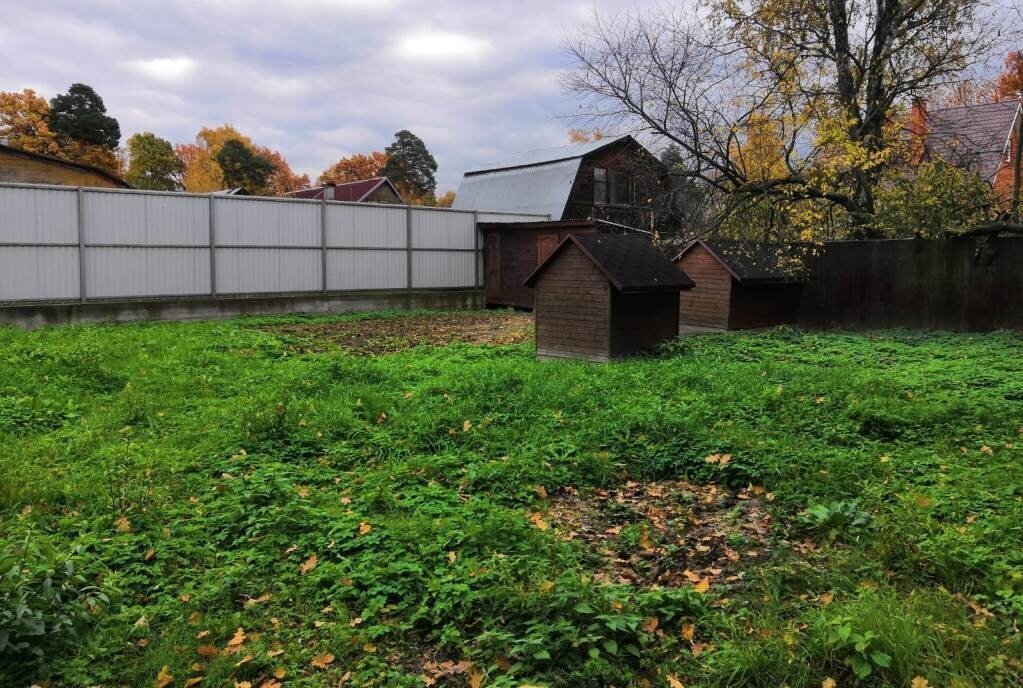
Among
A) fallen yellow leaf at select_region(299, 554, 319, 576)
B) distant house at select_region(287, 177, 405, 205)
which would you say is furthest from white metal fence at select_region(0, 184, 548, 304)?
distant house at select_region(287, 177, 405, 205)

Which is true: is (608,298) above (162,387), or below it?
above

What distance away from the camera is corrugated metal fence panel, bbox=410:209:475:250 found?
21.5 metres

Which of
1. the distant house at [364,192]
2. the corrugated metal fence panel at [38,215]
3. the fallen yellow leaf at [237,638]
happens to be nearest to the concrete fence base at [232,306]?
the corrugated metal fence panel at [38,215]

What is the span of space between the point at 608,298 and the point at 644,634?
7.55 meters

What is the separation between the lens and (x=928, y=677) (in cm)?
279

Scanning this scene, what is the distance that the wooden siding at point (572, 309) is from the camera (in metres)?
10.6

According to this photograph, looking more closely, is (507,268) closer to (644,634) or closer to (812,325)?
(812,325)

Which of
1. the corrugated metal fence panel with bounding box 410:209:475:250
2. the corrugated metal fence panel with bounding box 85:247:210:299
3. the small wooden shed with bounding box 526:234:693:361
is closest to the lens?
the small wooden shed with bounding box 526:234:693:361

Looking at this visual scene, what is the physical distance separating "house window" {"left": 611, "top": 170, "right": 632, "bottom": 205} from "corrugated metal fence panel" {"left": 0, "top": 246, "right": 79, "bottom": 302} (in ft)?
63.8

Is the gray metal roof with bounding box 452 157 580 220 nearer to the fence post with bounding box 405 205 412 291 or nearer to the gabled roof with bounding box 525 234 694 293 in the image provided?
the fence post with bounding box 405 205 412 291

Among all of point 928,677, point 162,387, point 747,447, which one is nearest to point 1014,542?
point 928,677

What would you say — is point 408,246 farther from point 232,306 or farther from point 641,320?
point 641,320

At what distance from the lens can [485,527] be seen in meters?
4.30

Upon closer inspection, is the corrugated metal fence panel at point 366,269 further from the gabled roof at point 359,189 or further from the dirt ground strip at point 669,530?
the gabled roof at point 359,189
